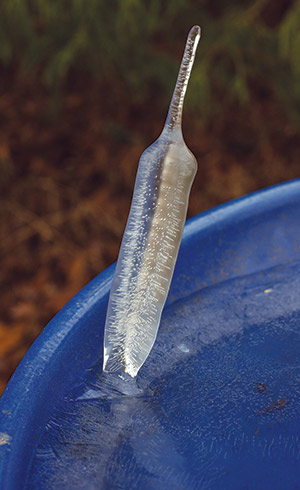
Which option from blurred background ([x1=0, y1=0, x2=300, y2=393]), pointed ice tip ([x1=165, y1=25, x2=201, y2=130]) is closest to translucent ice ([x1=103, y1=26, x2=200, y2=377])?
pointed ice tip ([x1=165, y1=25, x2=201, y2=130])

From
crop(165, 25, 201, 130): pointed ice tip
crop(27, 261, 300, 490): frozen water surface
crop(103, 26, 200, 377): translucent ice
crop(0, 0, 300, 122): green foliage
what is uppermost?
crop(0, 0, 300, 122): green foliage

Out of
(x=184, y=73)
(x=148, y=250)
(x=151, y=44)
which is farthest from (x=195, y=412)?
(x=151, y=44)

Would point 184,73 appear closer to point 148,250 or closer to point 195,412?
point 148,250

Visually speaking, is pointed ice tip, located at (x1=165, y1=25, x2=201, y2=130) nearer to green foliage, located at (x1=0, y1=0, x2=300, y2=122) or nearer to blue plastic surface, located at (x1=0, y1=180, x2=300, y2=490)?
blue plastic surface, located at (x1=0, y1=180, x2=300, y2=490)

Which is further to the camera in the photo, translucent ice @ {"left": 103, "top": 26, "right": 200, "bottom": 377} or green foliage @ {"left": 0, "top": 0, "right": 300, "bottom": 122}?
green foliage @ {"left": 0, "top": 0, "right": 300, "bottom": 122}

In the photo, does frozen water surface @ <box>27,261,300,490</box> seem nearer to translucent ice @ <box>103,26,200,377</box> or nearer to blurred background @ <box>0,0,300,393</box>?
translucent ice @ <box>103,26,200,377</box>

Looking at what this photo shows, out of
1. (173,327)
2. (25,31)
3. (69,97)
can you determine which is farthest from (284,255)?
(69,97)

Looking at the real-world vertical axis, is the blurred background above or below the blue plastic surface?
above

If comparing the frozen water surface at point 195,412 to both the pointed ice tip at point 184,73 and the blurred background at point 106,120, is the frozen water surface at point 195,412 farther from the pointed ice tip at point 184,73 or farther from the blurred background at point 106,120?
the blurred background at point 106,120
